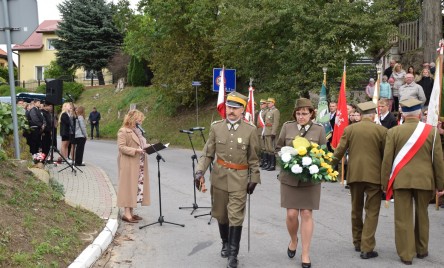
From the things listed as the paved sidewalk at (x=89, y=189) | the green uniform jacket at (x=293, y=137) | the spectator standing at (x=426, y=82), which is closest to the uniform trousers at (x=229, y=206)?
the green uniform jacket at (x=293, y=137)

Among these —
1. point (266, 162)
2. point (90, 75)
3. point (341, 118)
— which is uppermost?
point (90, 75)

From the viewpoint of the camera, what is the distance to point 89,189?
12.2 metres

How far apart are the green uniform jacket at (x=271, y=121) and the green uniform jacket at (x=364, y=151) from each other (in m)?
8.92

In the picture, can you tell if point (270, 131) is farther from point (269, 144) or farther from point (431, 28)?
point (431, 28)

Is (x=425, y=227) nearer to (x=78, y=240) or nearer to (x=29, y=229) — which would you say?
(x=78, y=240)

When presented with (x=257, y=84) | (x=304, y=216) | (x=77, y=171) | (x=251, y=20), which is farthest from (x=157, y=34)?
(x=304, y=216)

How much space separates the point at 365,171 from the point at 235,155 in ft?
5.73

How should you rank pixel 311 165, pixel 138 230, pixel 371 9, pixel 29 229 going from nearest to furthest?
pixel 311 165 → pixel 29 229 → pixel 138 230 → pixel 371 9

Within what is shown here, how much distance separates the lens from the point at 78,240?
7.18m

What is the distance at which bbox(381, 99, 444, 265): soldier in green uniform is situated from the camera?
6.76 m

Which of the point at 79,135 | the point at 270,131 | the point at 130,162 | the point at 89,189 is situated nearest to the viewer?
the point at 130,162

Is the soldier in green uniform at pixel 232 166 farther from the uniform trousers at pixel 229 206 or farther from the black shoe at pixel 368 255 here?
the black shoe at pixel 368 255

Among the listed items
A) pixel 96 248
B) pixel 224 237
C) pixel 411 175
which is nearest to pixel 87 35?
pixel 96 248

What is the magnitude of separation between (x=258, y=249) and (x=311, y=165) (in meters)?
1.75
